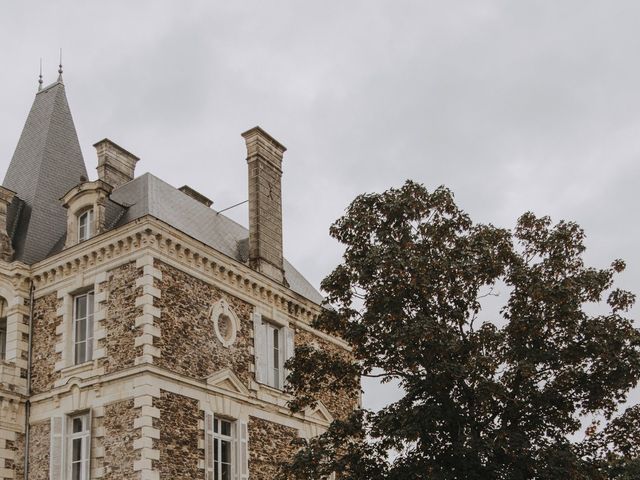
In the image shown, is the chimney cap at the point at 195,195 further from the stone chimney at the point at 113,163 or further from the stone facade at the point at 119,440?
the stone facade at the point at 119,440

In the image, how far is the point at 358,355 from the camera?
1456cm

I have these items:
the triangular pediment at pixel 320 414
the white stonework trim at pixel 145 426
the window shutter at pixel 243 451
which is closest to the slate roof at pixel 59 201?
the triangular pediment at pixel 320 414

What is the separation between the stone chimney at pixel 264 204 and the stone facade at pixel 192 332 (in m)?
1.51

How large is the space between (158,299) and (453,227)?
6.48m

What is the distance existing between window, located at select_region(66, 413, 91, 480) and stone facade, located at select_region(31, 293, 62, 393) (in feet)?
3.46

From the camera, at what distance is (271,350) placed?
21.0 metres

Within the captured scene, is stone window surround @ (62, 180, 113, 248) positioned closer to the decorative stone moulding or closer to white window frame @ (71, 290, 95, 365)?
white window frame @ (71, 290, 95, 365)

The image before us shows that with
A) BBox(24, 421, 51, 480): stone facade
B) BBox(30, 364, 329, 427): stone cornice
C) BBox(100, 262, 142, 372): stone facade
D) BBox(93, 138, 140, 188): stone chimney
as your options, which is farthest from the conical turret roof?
BBox(24, 421, 51, 480): stone facade

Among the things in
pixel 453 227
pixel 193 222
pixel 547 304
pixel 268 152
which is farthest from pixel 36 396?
pixel 547 304

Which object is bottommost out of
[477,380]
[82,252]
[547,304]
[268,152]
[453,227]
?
[477,380]

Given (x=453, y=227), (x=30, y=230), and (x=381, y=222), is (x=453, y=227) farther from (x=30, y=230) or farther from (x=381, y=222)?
(x=30, y=230)

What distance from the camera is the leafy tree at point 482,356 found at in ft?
42.4

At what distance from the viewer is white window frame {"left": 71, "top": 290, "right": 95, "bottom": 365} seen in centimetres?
1858

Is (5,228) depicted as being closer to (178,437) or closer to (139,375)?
(139,375)
